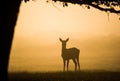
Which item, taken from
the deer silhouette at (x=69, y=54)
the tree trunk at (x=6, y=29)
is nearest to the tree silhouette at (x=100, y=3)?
the tree trunk at (x=6, y=29)

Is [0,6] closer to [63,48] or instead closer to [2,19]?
[2,19]

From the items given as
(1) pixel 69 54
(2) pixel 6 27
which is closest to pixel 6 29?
(2) pixel 6 27

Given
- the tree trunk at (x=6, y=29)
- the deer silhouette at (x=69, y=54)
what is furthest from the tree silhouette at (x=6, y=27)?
the deer silhouette at (x=69, y=54)

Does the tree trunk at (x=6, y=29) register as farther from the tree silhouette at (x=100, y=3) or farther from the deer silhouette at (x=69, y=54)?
the deer silhouette at (x=69, y=54)

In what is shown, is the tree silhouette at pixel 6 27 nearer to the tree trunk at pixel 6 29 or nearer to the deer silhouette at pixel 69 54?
the tree trunk at pixel 6 29

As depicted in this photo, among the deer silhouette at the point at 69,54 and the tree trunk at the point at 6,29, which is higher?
the tree trunk at the point at 6,29

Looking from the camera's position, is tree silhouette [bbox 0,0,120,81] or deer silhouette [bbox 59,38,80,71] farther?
deer silhouette [bbox 59,38,80,71]

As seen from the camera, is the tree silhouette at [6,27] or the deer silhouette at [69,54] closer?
the tree silhouette at [6,27]

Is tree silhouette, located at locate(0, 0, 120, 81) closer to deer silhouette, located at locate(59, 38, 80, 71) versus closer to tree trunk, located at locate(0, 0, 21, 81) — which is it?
tree trunk, located at locate(0, 0, 21, 81)

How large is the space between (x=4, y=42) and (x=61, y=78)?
736 cm

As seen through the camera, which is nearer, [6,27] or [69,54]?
[6,27]

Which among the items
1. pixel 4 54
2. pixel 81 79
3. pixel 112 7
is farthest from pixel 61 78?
pixel 4 54

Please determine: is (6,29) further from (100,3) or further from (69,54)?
(69,54)

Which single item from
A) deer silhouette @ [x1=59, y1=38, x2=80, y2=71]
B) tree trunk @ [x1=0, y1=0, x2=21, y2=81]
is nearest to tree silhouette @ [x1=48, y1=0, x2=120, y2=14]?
tree trunk @ [x1=0, y1=0, x2=21, y2=81]
